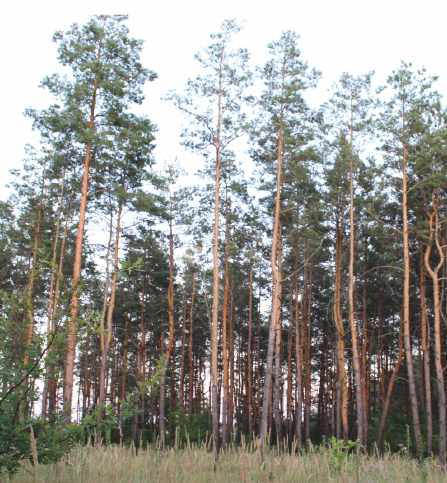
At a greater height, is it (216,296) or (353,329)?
(216,296)

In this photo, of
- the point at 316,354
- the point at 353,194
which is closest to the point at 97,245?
the point at 353,194

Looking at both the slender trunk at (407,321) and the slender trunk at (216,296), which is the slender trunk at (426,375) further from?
the slender trunk at (216,296)

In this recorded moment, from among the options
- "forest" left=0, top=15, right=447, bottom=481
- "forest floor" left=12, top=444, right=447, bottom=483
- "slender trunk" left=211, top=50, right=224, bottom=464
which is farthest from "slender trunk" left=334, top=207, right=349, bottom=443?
"forest floor" left=12, top=444, right=447, bottom=483

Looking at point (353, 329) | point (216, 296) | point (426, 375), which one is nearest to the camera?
point (216, 296)

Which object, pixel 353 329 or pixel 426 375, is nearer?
pixel 353 329

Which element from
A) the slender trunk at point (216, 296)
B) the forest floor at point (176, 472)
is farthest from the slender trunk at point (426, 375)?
the forest floor at point (176, 472)

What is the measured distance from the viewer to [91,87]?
12719mm

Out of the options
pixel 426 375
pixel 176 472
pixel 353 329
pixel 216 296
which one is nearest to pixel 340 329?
pixel 353 329

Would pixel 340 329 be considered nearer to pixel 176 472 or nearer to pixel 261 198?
pixel 261 198

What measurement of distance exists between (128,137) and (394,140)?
9.71 meters

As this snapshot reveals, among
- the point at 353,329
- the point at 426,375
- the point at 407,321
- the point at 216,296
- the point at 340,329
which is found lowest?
the point at 426,375

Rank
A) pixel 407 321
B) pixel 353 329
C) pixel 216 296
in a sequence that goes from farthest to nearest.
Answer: pixel 353 329 < pixel 407 321 < pixel 216 296

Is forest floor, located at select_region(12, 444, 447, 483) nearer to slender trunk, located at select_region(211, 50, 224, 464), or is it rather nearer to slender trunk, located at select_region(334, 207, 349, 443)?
slender trunk, located at select_region(211, 50, 224, 464)

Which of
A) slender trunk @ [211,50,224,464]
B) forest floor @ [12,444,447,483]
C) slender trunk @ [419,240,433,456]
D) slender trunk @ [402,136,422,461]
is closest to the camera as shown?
forest floor @ [12,444,447,483]
